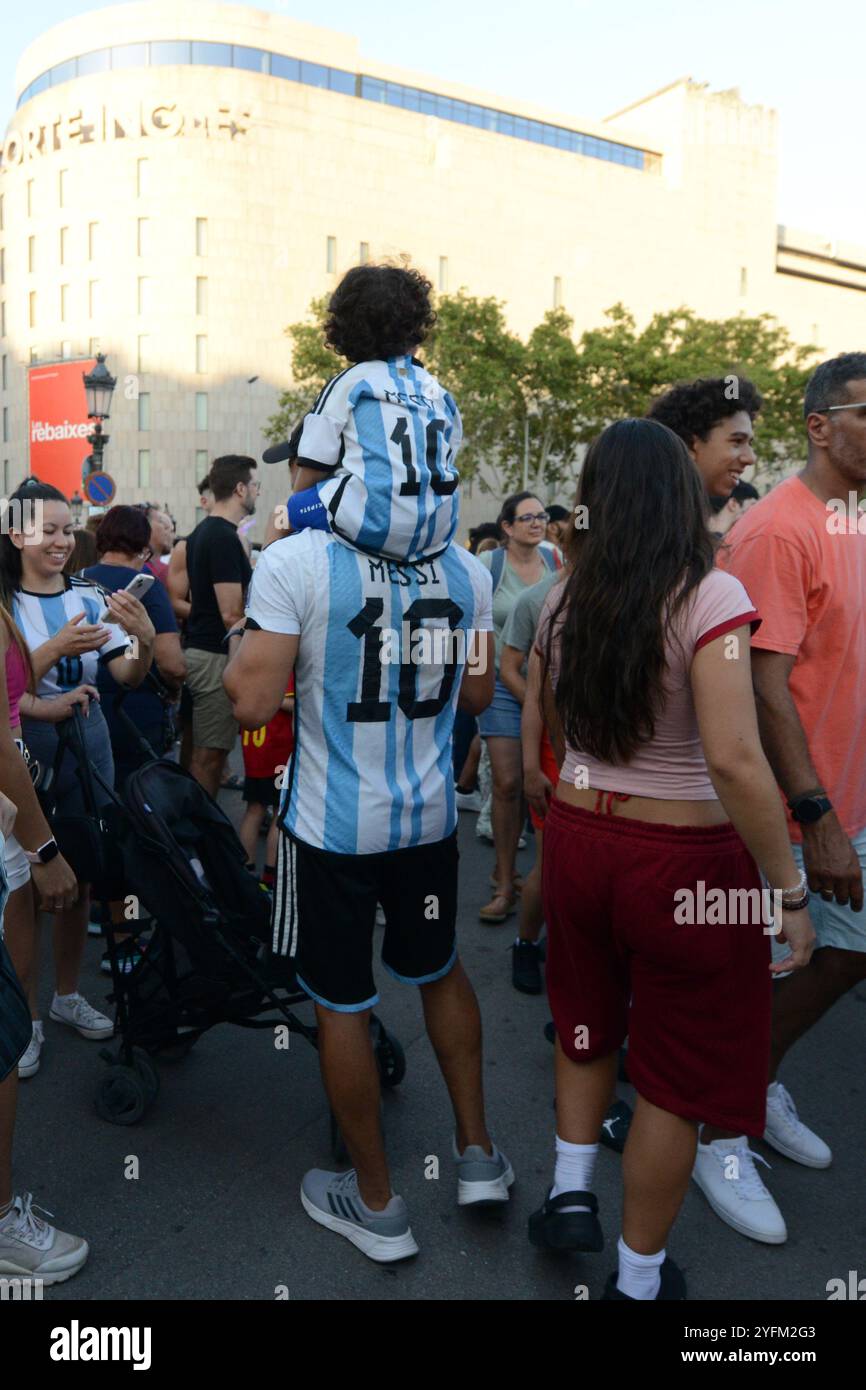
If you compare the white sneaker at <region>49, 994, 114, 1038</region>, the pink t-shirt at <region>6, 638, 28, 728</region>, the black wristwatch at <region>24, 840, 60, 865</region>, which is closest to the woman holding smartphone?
the white sneaker at <region>49, 994, 114, 1038</region>

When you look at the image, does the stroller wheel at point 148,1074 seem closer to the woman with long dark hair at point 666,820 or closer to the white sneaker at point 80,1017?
the white sneaker at point 80,1017

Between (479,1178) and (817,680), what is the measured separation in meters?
1.59

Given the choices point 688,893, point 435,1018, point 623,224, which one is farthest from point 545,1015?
point 623,224

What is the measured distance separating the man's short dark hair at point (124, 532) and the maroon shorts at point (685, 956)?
10.6ft

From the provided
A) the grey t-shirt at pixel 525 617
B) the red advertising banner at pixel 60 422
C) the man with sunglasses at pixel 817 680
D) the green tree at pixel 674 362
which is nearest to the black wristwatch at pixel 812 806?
the man with sunglasses at pixel 817 680

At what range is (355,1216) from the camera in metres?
2.71

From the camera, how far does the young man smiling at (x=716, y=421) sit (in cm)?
347

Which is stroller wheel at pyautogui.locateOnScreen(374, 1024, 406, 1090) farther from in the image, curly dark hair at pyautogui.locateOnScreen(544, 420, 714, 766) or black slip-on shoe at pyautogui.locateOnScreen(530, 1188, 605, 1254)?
curly dark hair at pyautogui.locateOnScreen(544, 420, 714, 766)

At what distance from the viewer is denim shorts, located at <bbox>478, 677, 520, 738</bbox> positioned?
5148 mm

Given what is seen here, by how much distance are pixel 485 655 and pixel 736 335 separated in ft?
121

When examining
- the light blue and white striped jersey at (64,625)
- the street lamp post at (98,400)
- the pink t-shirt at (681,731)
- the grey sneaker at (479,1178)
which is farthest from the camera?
the street lamp post at (98,400)

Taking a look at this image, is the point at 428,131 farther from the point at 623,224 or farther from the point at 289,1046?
the point at 289,1046

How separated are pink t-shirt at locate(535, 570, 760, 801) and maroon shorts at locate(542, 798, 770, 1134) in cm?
8

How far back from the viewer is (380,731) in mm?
2566
